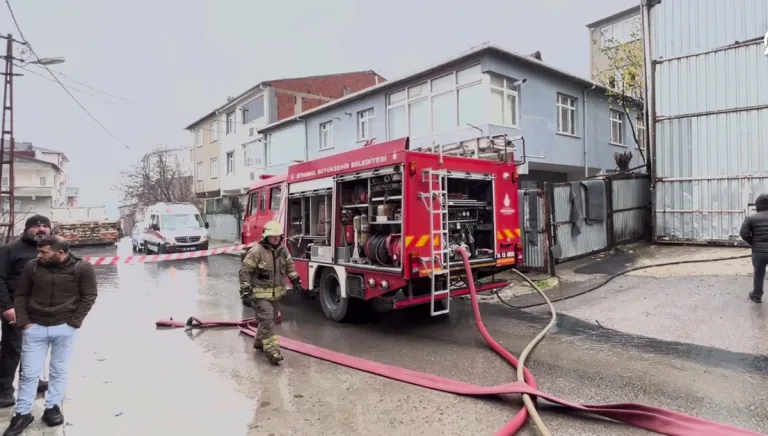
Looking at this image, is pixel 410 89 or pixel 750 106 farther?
pixel 410 89

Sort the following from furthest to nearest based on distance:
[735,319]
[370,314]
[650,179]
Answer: [650,179] → [370,314] → [735,319]

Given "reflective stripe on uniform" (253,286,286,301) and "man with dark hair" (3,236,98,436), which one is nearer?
"man with dark hair" (3,236,98,436)

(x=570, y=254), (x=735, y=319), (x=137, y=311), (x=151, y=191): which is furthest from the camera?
(x=151, y=191)

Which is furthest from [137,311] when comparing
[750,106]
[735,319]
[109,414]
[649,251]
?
[750,106]

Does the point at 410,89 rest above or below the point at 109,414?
above

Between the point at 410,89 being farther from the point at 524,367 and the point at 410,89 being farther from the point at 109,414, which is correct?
the point at 109,414

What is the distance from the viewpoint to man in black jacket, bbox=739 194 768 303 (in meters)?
6.79

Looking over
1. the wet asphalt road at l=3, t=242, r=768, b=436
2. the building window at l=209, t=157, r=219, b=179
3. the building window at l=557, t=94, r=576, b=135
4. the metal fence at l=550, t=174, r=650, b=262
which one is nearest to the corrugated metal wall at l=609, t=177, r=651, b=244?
the metal fence at l=550, t=174, r=650, b=262

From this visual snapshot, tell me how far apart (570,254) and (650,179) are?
13.8ft

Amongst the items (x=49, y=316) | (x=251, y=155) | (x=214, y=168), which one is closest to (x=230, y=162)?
(x=214, y=168)

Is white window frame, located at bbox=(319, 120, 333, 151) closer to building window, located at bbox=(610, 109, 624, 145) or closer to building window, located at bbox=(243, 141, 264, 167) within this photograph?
building window, located at bbox=(243, 141, 264, 167)

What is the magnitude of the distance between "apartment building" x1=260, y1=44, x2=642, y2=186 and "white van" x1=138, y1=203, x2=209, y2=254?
6.73 m

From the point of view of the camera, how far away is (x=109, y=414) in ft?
13.4

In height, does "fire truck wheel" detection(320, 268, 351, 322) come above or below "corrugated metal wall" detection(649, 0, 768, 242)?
below
